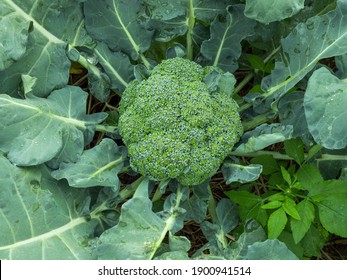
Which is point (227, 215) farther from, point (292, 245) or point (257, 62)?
point (257, 62)

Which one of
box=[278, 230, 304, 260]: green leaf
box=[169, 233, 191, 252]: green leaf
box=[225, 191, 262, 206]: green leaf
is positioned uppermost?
box=[169, 233, 191, 252]: green leaf

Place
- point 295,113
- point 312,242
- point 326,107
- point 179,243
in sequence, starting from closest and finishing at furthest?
1. point 326,107
2. point 179,243
3. point 295,113
4. point 312,242

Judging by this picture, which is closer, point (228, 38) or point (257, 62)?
point (228, 38)

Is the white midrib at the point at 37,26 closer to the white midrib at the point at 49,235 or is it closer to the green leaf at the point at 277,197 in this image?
the white midrib at the point at 49,235

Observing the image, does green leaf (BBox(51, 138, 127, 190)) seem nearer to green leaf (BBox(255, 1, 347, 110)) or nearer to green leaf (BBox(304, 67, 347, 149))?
green leaf (BBox(255, 1, 347, 110))

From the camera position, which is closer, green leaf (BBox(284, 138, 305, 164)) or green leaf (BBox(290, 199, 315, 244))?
green leaf (BBox(290, 199, 315, 244))

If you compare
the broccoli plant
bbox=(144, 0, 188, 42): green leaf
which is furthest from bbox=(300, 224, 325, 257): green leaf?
bbox=(144, 0, 188, 42): green leaf

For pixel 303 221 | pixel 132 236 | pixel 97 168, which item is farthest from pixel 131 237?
pixel 303 221
